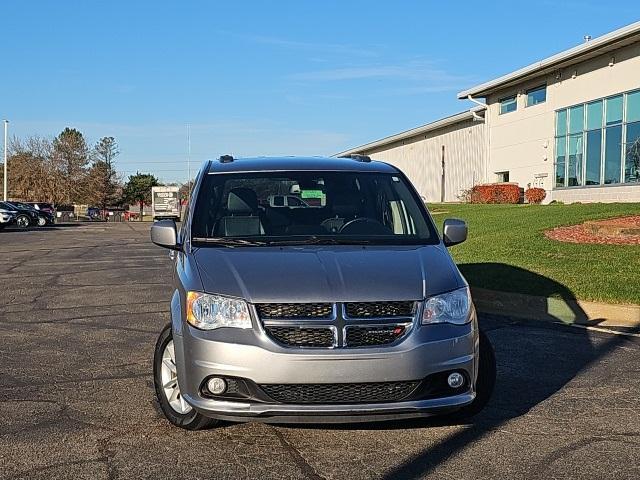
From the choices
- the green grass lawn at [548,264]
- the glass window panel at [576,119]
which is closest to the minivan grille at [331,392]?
the green grass lawn at [548,264]

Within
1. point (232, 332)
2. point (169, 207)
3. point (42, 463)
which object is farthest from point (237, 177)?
point (169, 207)

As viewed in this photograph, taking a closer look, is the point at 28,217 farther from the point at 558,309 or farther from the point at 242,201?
the point at 242,201

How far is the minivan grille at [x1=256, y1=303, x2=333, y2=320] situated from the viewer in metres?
4.24

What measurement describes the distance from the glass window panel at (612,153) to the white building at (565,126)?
0.04 metres

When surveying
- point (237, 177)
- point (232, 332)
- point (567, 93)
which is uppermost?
point (567, 93)

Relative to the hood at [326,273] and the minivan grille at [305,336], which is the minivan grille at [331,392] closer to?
the minivan grille at [305,336]

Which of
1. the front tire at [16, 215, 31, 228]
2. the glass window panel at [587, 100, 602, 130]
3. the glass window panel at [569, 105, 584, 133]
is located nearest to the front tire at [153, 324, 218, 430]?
the glass window panel at [587, 100, 602, 130]

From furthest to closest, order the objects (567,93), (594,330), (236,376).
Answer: (567,93)
(594,330)
(236,376)

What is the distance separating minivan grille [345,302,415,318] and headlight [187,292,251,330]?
57 centimetres

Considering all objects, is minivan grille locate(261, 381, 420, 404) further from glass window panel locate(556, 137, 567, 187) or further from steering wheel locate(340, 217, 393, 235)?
glass window panel locate(556, 137, 567, 187)

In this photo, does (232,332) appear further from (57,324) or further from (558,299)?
(558,299)

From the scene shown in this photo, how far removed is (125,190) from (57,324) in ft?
333

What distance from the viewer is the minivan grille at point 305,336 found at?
421 cm

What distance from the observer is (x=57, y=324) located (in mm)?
8820
